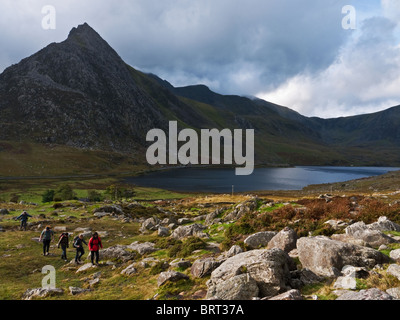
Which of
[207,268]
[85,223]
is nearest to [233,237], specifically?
[207,268]

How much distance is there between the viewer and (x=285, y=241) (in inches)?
548

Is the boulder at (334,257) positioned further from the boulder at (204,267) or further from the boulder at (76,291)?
the boulder at (76,291)

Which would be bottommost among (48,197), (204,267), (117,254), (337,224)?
(48,197)

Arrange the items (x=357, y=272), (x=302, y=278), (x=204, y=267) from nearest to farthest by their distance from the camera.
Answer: (x=357, y=272)
(x=302, y=278)
(x=204, y=267)

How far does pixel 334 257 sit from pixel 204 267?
19.8 feet

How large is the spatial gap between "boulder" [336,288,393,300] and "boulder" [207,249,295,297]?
213cm

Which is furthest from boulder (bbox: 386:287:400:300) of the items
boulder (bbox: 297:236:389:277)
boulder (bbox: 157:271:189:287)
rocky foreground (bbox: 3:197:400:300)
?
boulder (bbox: 157:271:189:287)

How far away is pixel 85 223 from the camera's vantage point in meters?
32.7

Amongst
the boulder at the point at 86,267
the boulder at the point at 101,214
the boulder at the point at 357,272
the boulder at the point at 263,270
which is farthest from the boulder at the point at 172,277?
the boulder at the point at 101,214

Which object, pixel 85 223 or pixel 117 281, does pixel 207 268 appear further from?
pixel 85 223

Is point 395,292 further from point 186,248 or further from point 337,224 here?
point 186,248

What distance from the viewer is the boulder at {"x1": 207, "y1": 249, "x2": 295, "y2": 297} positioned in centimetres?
927

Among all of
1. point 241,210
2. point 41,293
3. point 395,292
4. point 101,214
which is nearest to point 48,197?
point 101,214
